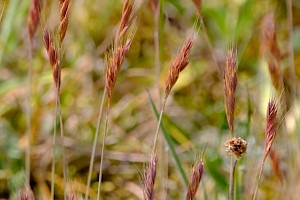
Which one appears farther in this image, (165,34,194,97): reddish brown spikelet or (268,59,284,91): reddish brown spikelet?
(268,59,284,91): reddish brown spikelet

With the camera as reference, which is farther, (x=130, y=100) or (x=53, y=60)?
(x=130, y=100)

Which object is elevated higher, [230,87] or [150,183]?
[230,87]

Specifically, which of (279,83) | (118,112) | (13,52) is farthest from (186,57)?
(13,52)

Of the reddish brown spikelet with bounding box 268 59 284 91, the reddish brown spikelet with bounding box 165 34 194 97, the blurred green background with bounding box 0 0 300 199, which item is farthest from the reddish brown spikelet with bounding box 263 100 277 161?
the blurred green background with bounding box 0 0 300 199

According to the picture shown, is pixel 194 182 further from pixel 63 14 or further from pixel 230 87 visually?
pixel 63 14

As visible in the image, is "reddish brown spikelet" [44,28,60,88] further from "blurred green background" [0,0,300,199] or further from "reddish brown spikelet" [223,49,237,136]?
"blurred green background" [0,0,300,199]

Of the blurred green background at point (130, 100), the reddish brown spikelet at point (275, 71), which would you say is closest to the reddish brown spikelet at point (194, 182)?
the reddish brown spikelet at point (275, 71)

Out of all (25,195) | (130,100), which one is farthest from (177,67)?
(130,100)

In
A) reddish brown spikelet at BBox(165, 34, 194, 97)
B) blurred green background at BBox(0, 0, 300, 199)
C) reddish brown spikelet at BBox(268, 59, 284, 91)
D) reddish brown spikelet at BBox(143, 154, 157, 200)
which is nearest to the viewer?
reddish brown spikelet at BBox(143, 154, 157, 200)

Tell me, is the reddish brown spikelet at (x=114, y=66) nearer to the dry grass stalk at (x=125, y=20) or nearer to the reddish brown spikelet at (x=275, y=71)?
the dry grass stalk at (x=125, y=20)
